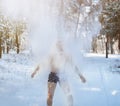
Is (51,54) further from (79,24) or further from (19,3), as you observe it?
(79,24)

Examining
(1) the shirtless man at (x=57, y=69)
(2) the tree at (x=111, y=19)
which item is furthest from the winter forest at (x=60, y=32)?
(1) the shirtless man at (x=57, y=69)

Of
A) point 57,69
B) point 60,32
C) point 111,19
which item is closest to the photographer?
point 57,69

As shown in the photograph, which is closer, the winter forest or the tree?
the winter forest

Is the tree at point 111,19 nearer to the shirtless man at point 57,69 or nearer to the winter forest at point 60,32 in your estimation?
the winter forest at point 60,32

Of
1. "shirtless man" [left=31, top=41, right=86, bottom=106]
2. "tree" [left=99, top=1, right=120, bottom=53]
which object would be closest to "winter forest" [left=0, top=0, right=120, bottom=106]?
"tree" [left=99, top=1, right=120, bottom=53]

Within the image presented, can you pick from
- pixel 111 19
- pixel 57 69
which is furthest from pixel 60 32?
pixel 57 69

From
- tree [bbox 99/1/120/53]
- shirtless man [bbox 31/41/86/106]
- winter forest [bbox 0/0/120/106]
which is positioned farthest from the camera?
tree [bbox 99/1/120/53]

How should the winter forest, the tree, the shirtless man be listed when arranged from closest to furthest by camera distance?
the shirtless man, the winter forest, the tree

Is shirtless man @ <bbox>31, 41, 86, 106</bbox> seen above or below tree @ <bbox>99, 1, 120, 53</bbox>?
below

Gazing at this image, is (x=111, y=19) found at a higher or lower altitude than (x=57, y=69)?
higher

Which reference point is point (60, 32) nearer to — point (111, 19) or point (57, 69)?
point (111, 19)

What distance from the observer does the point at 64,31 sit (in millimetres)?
46219

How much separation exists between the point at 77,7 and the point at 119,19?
24.1 feet

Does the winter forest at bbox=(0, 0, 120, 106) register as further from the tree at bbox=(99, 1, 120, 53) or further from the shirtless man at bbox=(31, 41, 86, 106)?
the shirtless man at bbox=(31, 41, 86, 106)
